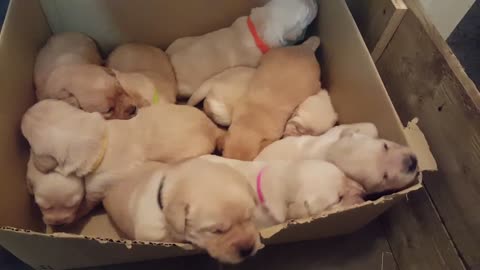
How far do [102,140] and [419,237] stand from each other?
1.00 m

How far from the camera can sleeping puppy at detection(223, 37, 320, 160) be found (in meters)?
1.35

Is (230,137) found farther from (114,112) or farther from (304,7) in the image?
(304,7)

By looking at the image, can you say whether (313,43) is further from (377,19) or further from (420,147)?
(420,147)

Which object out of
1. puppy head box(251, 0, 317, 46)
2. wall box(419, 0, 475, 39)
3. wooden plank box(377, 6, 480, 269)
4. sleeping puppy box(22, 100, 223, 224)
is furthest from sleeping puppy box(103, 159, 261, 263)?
wall box(419, 0, 475, 39)

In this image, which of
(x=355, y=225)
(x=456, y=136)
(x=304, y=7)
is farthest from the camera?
(x=304, y=7)

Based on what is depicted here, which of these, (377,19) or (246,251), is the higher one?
(377,19)

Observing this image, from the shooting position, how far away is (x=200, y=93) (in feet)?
4.95

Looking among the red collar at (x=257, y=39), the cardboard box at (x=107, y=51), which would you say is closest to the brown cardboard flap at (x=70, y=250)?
the cardboard box at (x=107, y=51)

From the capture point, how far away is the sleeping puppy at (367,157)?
3.51 feet

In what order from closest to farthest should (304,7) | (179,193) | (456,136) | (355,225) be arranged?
(179,193) < (456,136) < (355,225) < (304,7)

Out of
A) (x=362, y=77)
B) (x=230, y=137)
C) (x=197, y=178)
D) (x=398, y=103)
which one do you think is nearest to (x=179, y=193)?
(x=197, y=178)

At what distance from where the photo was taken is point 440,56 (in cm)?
114

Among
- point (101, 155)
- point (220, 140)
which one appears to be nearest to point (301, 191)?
point (220, 140)

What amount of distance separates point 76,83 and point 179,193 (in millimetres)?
569
